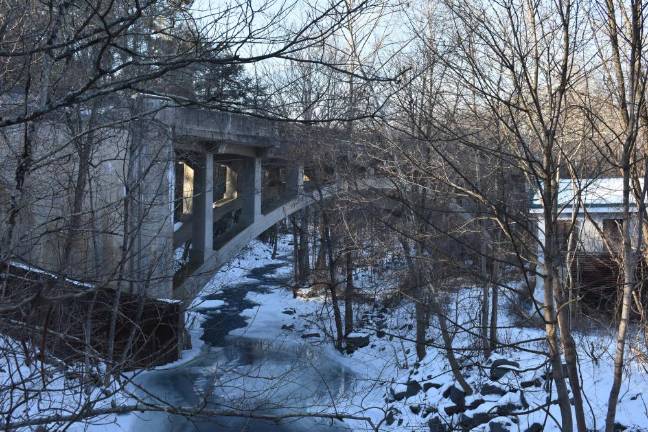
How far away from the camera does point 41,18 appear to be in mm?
4102

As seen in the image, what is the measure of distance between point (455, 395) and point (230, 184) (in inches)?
492

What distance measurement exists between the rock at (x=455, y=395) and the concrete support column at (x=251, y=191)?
→ 822cm

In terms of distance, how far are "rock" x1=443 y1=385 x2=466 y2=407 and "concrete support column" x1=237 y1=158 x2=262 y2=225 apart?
8.22 metres

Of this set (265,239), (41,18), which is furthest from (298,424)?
(265,239)

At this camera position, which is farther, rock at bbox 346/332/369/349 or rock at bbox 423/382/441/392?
rock at bbox 346/332/369/349

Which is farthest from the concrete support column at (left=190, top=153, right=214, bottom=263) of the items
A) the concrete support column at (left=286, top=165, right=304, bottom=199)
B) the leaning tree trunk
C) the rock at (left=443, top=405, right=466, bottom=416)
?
the leaning tree trunk

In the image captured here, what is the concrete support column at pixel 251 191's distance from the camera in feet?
60.4

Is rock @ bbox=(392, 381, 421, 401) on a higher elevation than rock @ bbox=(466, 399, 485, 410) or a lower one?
lower

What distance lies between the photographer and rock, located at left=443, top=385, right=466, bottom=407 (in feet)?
38.0

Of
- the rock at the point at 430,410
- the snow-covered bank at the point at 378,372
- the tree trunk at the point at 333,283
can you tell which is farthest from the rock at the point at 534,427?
the tree trunk at the point at 333,283

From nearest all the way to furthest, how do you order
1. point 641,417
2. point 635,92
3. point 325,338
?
point 635,92 < point 641,417 < point 325,338

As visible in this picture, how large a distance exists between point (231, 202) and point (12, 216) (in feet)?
57.3

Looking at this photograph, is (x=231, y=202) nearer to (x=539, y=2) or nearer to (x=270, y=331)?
(x=270, y=331)

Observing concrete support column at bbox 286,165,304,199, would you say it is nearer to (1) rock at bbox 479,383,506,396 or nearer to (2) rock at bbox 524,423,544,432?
(1) rock at bbox 479,383,506,396
